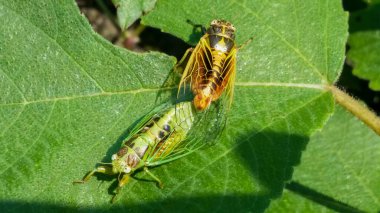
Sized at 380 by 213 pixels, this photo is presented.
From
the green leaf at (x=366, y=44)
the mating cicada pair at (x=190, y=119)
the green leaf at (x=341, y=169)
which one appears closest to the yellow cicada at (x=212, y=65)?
the mating cicada pair at (x=190, y=119)

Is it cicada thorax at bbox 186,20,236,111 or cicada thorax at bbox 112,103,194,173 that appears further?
cicada thorax at bbox 186,20,236,111

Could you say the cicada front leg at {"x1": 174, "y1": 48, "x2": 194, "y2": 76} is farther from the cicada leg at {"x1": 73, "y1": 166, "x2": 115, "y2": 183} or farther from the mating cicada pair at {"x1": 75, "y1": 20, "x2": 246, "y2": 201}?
the cicada leg at {"x1": 73, "y1": 166, "x2": 115, "y2": 183}

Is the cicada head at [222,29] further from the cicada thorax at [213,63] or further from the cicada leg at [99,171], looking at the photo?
the cicada leg at [99,171]

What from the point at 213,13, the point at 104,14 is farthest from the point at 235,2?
the point at 104,14

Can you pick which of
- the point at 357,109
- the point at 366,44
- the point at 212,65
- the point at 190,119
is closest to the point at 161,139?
the point at 190,119

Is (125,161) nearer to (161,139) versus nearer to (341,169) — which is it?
(161,139)

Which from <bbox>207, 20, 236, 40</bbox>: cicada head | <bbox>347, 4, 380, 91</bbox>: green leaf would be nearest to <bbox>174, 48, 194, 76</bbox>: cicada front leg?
<bbox>207, 20, 236, 40</bbox>: cicada head
